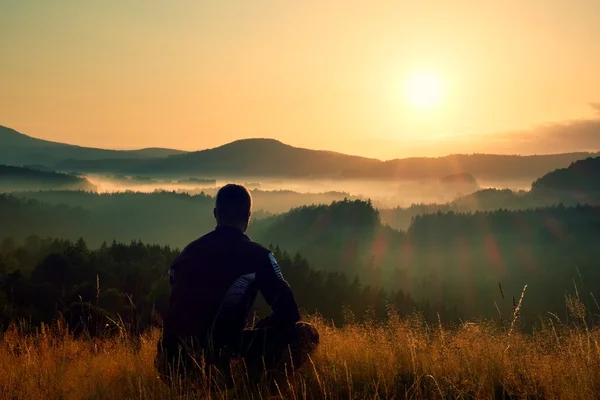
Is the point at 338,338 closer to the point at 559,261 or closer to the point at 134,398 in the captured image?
the point at 134,398

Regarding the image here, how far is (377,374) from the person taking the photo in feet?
18.7

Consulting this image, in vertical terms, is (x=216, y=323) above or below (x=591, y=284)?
above

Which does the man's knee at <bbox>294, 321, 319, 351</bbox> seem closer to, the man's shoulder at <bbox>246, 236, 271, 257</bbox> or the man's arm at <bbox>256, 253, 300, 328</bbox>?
the man's arm at <bbox>256, 253, 300, 328</bbox>

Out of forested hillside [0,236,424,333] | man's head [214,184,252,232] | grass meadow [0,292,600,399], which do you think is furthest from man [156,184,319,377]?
forested hillside [0,236,424,333]

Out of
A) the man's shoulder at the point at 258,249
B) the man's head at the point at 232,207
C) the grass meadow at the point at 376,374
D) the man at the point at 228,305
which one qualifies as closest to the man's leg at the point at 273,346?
the man at the point at 228,305

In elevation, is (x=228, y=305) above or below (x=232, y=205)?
below

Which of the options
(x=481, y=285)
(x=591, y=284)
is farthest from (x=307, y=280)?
(x=481, y=285)

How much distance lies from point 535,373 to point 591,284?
156 meters

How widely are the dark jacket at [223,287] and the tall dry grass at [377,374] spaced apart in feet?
1.68

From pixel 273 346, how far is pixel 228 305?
2.11ft

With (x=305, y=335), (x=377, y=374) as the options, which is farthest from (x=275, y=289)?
(x=377, y=374)

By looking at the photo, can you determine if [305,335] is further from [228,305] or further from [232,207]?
[232,207]

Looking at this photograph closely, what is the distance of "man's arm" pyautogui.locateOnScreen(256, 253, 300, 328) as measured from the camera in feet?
17.0

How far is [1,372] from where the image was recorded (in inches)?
234
